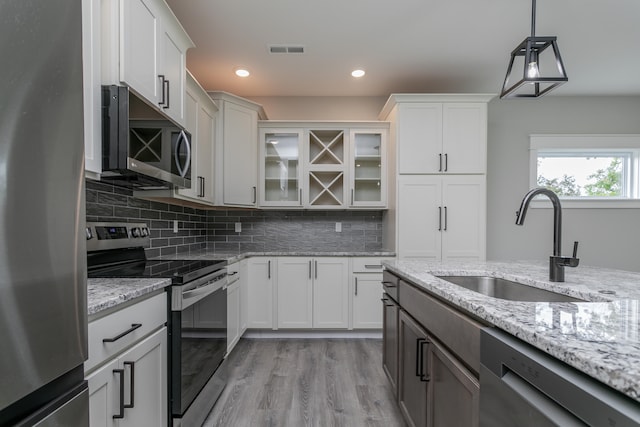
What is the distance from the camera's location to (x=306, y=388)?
2178 mm

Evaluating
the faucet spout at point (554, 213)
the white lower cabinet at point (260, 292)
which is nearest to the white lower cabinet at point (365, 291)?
the white lower cabinet at point (260, 292)

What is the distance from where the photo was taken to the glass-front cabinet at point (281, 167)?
342 cm

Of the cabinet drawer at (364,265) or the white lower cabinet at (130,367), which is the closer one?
the white lower cabinet at (130,367)

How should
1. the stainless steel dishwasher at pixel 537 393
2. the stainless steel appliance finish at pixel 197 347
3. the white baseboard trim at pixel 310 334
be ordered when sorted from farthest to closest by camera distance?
the white baseboard trim at pixel 310 334 < the stainless steel appliance finish at pixel 197 347 < the stainless steel dishwasher at pixel 537 393

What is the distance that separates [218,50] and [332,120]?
142cm

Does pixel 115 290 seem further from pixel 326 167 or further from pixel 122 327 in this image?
pixel 326 167

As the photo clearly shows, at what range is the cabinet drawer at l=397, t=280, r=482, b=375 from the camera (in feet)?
3.05

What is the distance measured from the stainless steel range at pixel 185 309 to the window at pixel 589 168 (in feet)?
12.5

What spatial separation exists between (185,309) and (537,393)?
4.72 feet

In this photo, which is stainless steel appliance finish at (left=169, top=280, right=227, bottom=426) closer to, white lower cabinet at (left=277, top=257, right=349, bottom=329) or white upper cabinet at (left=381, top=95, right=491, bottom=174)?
white lower cabinet at (left=277, top=257, right=349, bottom=329)

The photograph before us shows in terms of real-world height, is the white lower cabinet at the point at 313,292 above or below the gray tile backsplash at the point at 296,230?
below

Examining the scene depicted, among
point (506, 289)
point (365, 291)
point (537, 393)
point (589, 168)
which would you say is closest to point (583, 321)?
point (537, 393)

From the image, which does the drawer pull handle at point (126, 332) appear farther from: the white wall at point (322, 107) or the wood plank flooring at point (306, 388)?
the white wall at point (322, 107)

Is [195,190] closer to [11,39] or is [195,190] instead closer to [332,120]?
[332,120]
